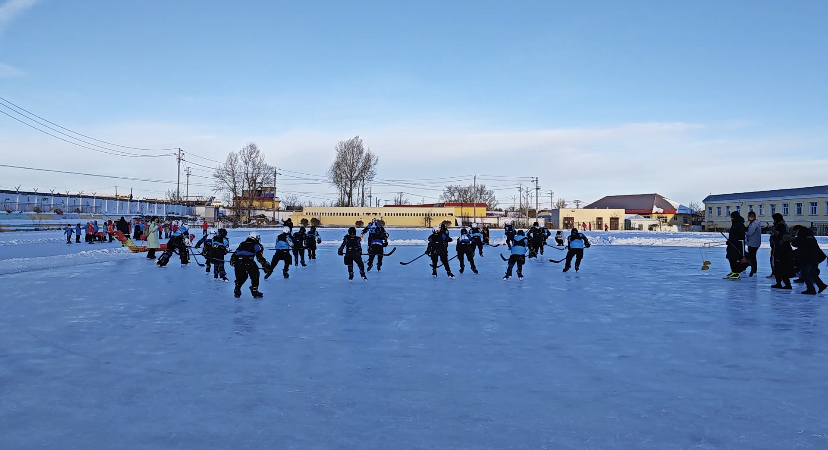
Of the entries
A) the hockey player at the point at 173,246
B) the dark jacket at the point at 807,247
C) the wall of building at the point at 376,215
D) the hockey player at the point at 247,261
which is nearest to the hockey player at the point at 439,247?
the hockey player at the point at 247,261

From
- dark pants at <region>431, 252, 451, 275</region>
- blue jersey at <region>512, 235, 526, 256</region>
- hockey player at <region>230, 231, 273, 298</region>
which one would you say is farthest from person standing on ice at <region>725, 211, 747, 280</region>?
hockey player at <region>230, 231, 273, 298</region>

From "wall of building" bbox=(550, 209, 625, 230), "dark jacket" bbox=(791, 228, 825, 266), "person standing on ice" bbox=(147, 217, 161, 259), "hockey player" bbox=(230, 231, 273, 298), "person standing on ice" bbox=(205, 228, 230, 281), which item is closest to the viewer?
"hockey player" bbox=(230, 231, 273, 298)

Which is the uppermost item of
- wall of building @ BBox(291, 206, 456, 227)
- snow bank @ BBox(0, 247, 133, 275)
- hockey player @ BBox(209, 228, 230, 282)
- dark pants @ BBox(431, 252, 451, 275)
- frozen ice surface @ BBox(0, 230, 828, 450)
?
wall of building @ BBox(291, 206, 456, 227)

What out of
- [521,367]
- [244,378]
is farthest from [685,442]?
[244,378]

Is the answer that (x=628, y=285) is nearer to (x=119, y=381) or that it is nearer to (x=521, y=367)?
(x=521, y=367)

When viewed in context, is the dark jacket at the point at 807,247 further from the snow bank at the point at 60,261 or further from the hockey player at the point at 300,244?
the snow bank at the point at 60,261

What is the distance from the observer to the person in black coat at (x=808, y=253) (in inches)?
389

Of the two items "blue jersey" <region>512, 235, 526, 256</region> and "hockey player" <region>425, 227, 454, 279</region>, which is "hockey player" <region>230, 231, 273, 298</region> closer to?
"hockey player" <region>425, 227, 454, 279</region>

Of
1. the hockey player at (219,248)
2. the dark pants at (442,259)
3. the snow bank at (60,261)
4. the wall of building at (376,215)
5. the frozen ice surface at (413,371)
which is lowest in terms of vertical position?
the snow bank at (60,261)

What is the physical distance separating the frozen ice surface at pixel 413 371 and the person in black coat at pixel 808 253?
48cm

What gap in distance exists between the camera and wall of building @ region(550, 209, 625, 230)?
80.4m

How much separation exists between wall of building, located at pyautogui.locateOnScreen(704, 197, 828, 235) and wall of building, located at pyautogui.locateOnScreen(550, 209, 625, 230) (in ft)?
40.9

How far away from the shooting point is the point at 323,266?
55.7 ft

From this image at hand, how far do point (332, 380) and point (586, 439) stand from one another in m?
2.13
